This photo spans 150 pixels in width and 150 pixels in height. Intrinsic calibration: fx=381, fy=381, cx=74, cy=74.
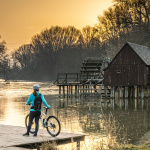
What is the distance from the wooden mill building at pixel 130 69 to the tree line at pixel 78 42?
611cm

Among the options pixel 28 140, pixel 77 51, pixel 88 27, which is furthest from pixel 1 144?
pixel 77 51

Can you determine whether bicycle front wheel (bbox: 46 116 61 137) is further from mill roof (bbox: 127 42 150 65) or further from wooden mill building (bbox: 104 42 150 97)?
mill roof (bbox: 127 42 150 65)

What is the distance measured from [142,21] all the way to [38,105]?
4437cm

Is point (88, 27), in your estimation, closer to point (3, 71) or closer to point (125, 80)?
point (3, 71)

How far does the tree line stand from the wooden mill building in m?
6.11

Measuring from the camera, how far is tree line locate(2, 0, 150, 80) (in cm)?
5519

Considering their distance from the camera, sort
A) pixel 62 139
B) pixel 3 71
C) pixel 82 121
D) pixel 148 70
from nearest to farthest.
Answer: pixel 62 139, pixel 82 121, pixel 148 70, pixel 3 71

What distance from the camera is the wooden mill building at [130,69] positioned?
151 feet

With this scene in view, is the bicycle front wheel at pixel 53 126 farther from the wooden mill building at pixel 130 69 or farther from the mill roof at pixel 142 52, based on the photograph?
the mill roof at pixel 142 52

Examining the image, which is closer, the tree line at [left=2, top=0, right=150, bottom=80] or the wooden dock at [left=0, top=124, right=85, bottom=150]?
the wooden dock at [left=0, top=124, right=85, bottom=150]

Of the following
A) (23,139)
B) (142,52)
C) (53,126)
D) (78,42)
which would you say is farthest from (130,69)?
(78,42)

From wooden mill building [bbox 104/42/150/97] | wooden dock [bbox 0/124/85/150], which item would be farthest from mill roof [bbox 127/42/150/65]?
wooden dock [bbox 0/124/85/150]

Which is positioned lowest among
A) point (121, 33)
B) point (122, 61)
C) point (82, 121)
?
point (82, 121)

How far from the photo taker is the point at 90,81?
49156mm
